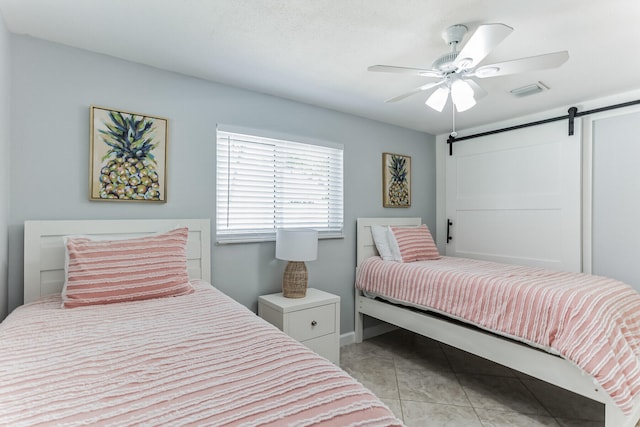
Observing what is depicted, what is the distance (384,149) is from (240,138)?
5.40 feet

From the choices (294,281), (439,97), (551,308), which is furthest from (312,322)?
(439,97)

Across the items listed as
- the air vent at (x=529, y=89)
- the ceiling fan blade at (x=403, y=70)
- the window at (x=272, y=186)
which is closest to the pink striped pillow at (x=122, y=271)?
the window at (x=272, y=186)

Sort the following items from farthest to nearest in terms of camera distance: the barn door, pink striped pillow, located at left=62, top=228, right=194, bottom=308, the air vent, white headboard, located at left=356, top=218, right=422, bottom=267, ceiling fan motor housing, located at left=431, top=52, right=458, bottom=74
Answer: white headboard, located at left=356, top=218, right=422, bottom=267 → the barn door → the air vent → ceiling fan motor housing, located at left=431, top=52, right=458, bottom=74 → pink striped pillow, located at left=62, top=228, right=194, bottom=308

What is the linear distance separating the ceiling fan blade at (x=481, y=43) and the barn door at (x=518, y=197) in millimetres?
1979

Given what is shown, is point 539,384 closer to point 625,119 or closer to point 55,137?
point 625,119

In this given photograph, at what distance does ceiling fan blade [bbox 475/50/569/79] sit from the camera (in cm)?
149

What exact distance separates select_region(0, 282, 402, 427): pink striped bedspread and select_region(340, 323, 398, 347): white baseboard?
79.5 inches

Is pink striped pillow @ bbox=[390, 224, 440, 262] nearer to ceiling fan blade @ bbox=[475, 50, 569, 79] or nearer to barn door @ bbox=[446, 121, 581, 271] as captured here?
barn door @ bbox=[446, 121, 581, 271]

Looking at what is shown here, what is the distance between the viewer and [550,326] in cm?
186

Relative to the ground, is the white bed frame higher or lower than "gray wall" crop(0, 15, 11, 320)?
lower

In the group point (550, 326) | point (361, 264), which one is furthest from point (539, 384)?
point (361, 264)

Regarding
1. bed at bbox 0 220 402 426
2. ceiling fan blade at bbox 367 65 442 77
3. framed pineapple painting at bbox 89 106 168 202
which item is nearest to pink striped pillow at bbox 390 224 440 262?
ceiling fan blade at bbox 367 65 442 77

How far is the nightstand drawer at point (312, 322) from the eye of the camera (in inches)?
94.6

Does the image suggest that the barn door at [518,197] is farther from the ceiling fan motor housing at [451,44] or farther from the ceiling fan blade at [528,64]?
the ceiling fan motor housing at [451,44]
